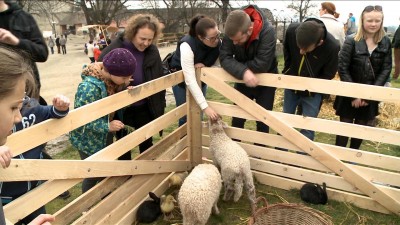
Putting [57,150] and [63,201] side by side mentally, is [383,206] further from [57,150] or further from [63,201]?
[57,150]

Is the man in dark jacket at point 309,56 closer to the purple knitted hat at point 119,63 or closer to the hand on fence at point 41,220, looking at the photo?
the purple knitted hat at point 119,63

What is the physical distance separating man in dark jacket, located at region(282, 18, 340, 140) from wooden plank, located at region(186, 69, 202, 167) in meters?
1.13

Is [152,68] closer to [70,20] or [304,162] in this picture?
[304,162]

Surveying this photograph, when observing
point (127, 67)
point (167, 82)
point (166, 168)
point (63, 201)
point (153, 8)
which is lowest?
point (63, 201)

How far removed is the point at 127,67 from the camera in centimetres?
277

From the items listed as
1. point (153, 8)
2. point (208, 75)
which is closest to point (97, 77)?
point (208, 75)

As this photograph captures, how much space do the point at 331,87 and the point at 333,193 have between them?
136cm

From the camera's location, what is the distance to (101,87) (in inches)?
112

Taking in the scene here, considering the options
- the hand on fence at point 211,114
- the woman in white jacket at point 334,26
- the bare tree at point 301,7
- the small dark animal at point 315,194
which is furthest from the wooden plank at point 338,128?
the bare tree at point 301,7

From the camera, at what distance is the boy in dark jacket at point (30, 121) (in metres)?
2.15

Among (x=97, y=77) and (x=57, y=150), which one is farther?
(x=57, y=150)

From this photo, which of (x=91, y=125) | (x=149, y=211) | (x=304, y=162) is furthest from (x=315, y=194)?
(x=91, y=125)

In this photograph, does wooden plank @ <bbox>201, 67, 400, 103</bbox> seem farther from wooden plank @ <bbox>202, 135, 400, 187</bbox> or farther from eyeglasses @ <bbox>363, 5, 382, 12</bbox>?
eyeglasses @ <bbox>363, 5, 382, 12</bbox>

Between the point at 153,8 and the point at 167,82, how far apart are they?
42753mm
